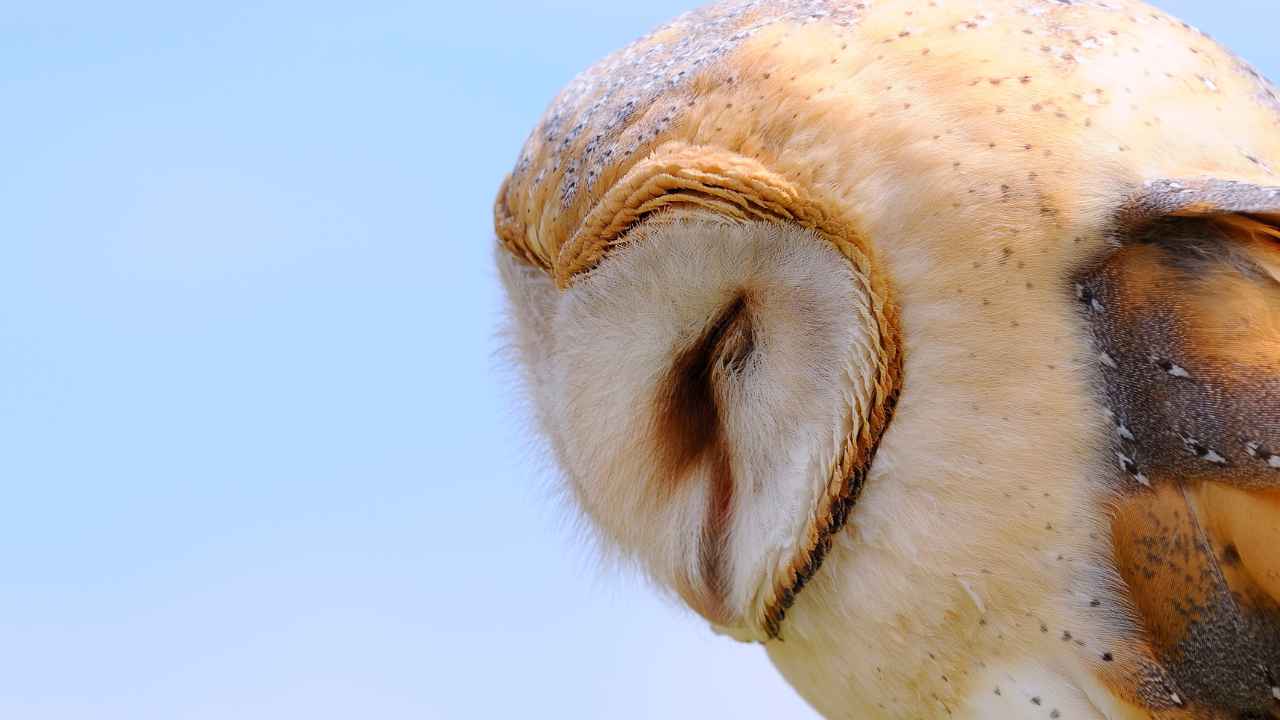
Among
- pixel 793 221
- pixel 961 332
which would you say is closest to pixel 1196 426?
pixel 961 332

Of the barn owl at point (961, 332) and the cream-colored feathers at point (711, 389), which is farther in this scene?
the cream-colored feathers at point (711, 389)

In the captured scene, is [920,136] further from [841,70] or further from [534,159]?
[534,159]

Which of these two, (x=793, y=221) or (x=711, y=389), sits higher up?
(x=793, y=221)

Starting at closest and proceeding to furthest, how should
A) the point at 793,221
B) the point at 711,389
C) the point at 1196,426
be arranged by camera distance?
the point at 1196,426
the point at 793,221
the point at 711,389

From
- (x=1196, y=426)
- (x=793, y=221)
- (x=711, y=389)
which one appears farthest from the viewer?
(x=711, y=389)

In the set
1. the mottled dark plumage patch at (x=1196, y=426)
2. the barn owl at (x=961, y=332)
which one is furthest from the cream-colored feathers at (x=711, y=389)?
the mottled dark plumage patch at (x=1196, y=426)

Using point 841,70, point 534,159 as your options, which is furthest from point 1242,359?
point 534,159

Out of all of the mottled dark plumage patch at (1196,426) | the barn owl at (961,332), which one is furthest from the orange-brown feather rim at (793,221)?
the mottled dark plumage patch at (1196,426)

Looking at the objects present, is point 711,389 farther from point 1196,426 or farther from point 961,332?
point 1196,426

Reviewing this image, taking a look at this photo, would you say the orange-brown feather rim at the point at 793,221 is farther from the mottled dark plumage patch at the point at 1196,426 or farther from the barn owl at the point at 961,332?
the mottled dark plumage patch at the point at 1196,426
